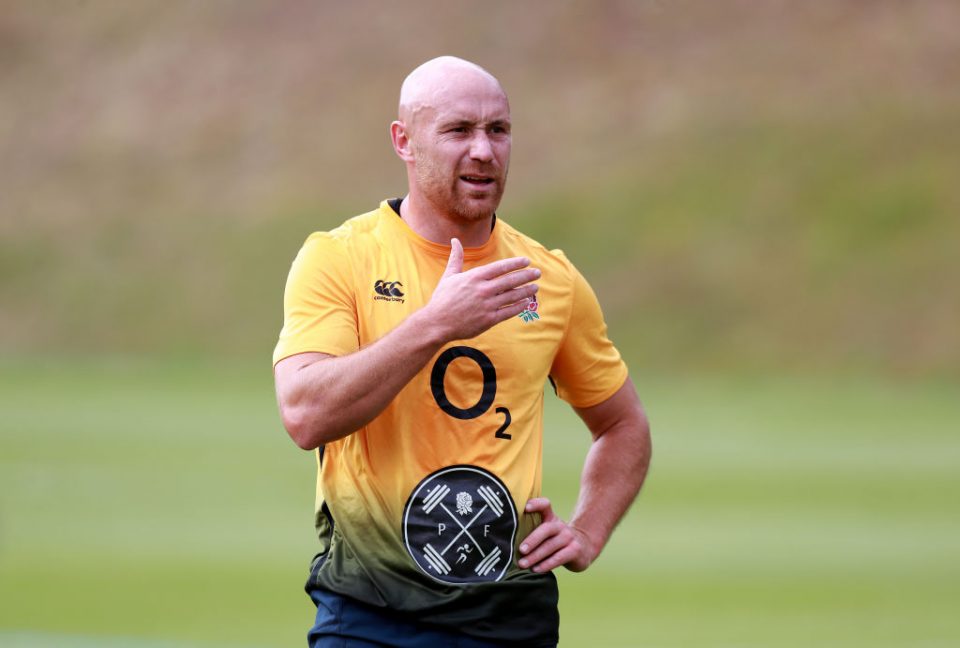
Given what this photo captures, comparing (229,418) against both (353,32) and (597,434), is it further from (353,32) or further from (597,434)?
(353,32)

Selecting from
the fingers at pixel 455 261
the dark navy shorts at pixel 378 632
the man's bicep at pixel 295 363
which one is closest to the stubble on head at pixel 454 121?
the fingers at pixel 455 261

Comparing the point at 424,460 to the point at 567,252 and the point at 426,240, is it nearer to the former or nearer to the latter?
the point at 426,240

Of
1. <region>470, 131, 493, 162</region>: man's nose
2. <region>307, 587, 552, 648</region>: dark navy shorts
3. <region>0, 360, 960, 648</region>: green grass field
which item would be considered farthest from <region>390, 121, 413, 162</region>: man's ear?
<region>0, 360, 960, 648</region>: green grass field

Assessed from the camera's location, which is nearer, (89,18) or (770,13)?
(770,13)

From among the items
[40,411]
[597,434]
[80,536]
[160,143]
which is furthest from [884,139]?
[597,434]

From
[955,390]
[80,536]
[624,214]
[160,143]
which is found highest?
[160,143]

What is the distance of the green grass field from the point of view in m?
11.9

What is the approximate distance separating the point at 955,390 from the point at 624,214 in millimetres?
11418

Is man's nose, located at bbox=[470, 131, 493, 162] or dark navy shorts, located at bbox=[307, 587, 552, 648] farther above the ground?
man's nose, located at bbox=[470, 131, 493, 162]

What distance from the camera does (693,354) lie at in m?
37.2

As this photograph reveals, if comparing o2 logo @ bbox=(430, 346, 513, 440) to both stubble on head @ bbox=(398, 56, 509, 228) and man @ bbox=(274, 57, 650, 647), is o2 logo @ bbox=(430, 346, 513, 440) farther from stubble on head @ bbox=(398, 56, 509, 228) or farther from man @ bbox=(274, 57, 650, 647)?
stubble on head @ bbox=(398, 56, 509, 228)

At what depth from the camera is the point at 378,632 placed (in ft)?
15.6

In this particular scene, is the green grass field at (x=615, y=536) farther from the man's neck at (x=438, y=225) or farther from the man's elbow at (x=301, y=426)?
the man's elbow at (x=301, y=426)

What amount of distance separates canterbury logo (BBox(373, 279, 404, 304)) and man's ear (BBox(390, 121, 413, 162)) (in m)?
0.38
